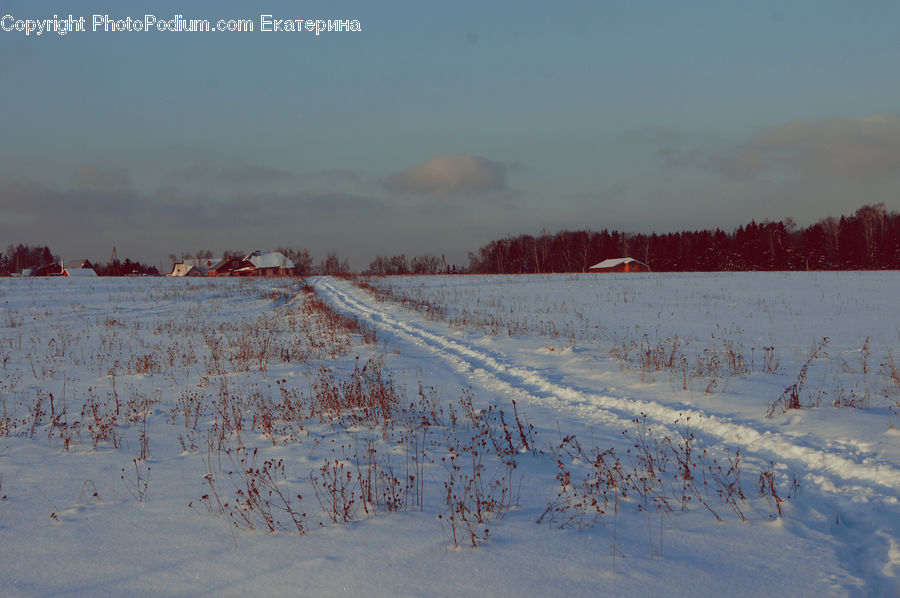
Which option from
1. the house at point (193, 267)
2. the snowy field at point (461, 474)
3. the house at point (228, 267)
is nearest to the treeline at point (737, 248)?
the house at point (228, 267)

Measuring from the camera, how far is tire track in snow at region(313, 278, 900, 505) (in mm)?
4777

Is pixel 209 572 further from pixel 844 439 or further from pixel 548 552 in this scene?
pixel 844 439

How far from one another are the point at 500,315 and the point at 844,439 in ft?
51.0

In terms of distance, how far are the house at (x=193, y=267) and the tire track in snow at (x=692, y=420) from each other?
12760 cm

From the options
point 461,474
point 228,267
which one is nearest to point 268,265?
point 228,267

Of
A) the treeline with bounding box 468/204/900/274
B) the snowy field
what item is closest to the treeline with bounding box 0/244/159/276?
the treeline with bounding box 468/204/900/274

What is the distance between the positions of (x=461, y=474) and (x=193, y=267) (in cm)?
13839

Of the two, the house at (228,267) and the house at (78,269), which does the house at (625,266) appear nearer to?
the house at (228,267)

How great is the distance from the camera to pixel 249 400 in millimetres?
8484

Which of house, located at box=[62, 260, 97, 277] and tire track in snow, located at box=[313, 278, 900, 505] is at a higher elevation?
house, located at box=[62, 260, 97, 277]

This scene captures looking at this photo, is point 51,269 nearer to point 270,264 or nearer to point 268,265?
point 268,265

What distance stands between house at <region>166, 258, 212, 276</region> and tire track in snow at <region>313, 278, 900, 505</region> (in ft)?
419

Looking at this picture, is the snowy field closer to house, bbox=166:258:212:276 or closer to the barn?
the barn

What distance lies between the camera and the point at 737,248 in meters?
87.7
